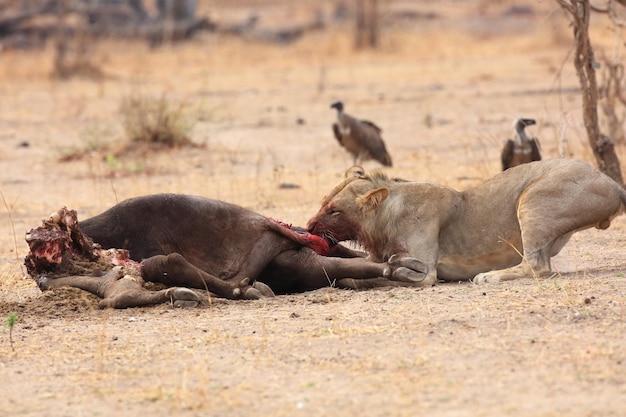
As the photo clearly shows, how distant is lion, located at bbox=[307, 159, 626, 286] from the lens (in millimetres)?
6555

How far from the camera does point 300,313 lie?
593cm

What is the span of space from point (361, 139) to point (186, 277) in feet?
25.2

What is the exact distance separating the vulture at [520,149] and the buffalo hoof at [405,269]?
399cm

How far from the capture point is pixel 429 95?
19250mm

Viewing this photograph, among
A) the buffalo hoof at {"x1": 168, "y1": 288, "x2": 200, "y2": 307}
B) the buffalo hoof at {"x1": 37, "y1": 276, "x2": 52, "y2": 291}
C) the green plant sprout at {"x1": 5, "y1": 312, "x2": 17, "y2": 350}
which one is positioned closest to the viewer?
the green plant sprout at {"x1": 5, "y1": 312, "x2": 17, "y2": 350}

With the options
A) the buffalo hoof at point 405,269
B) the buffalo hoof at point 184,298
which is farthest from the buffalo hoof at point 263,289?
the buffalo hoof at point 405,269

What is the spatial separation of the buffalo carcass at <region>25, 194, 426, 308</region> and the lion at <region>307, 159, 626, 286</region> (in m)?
0.16

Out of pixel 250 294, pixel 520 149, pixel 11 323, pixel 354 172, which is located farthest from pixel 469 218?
pixel 520 149

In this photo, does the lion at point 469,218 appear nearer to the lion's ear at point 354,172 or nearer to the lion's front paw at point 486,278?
the lion's front paw at point 486,278

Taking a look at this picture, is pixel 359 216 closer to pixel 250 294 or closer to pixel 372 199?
pixel 372 199

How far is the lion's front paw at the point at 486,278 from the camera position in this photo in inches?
256

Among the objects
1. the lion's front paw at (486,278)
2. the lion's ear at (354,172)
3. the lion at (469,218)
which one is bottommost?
the lion's front paw at (486,278)

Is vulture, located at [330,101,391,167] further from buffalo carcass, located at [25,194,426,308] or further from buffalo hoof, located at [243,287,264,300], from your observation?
buffalo hoof, located at [243,287,264,300]

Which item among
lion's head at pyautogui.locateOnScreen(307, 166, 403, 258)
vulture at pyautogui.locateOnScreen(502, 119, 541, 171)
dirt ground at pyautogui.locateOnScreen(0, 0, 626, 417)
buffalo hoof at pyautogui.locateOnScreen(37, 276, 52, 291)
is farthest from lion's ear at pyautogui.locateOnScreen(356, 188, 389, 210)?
vulture at pyautogui.locateOnScreen(502, 119, 541, 171)
